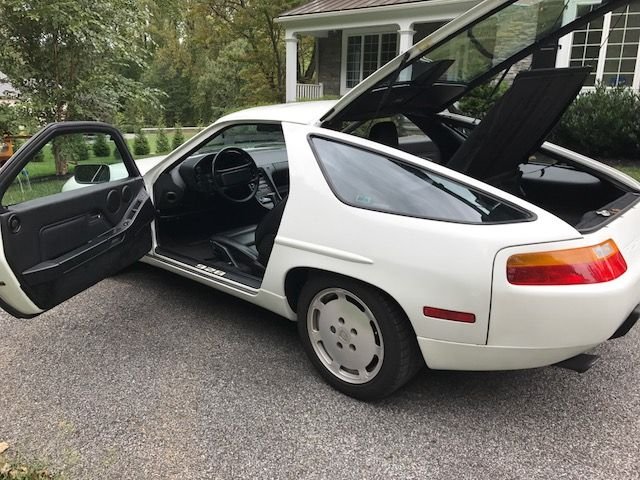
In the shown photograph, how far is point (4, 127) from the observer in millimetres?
8992

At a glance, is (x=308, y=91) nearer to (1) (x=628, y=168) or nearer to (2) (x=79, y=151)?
(2) (x=79, y=151)

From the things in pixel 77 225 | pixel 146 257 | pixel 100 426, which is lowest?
pixel 100 426

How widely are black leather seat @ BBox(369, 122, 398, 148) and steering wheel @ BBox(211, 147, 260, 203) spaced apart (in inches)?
47.8

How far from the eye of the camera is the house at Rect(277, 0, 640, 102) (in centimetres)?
1155

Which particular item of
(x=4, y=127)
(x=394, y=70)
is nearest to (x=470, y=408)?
(x=394, y=70)

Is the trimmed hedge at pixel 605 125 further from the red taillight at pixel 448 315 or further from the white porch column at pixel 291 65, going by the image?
the white porch column at pixel 291 65

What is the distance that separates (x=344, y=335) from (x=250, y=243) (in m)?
1.43

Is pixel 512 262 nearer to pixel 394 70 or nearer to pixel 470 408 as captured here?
pixel 470 408

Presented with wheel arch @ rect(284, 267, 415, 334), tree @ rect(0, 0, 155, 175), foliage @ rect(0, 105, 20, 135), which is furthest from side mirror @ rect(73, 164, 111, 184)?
foliage @ rect(0, 105, 20, 135)

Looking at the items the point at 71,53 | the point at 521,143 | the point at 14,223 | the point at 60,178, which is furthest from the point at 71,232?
the point at 71,53

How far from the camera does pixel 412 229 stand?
231 cm

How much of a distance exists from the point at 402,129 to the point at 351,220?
145 cm

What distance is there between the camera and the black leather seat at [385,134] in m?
3.35

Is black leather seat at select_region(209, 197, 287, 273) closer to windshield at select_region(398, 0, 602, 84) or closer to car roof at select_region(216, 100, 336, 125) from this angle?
car roof at select_region(216, 100, 336, 125)
